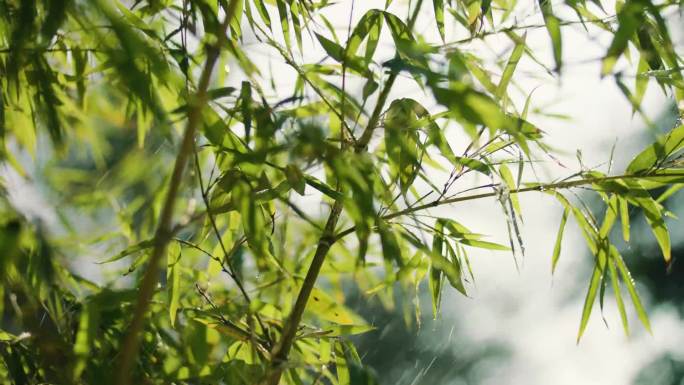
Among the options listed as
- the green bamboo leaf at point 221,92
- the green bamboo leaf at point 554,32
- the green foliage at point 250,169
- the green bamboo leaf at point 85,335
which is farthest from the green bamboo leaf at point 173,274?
the green bamboo leaf at point 554,32

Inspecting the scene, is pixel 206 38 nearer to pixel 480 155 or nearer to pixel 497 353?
pixel 480 155

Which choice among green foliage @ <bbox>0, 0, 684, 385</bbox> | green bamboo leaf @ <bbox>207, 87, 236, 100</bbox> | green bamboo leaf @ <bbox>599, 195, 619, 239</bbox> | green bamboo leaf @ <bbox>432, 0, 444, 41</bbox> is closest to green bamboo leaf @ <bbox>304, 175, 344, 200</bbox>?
green foliage @ <bbox>0, 0, 684, 385</bbox>

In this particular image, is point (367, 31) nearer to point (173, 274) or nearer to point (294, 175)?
point (294, 175)

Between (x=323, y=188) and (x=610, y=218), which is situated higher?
(x=323, y=188)

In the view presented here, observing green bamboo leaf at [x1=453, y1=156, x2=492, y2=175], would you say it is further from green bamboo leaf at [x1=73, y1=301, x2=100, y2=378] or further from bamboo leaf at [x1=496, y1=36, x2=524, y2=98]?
green bamboo leaf at [x1=73, y1=301, x2=100, y2=378]

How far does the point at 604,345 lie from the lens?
1742 mm

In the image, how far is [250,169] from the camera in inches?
35.3

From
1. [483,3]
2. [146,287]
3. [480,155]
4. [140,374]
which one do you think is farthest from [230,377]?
[483,3]

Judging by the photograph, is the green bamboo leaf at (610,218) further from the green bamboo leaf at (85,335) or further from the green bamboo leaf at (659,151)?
the green bamboo leaf at (85,335)

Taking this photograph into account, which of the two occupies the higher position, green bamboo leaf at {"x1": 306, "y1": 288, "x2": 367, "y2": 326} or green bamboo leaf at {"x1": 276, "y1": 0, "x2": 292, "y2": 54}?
green bamboo leaf at {"x1": 276, "y1": 0, "x2": 292, "y2": 54}

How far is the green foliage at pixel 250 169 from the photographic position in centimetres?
77

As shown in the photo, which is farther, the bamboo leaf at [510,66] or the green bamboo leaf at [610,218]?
the green bamboo leaf at [610,218]

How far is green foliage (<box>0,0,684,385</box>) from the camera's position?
2.52 ft

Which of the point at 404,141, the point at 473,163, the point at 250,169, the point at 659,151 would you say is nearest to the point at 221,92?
the point at 250,169
